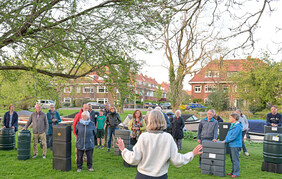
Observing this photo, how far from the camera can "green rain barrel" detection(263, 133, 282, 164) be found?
7.14 metres

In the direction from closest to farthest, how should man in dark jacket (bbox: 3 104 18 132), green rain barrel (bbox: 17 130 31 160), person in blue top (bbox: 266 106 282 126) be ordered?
green rain barrel (bbox: 17 130 31 160), man in dark jacket (bbox: 3 104 18 132), person in blue top (bbox: 266 106 282 126)

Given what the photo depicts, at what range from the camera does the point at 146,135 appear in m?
3.05

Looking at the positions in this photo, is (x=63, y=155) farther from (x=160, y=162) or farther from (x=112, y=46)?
(x=160, y=162)

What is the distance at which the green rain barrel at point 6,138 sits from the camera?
9.57 m

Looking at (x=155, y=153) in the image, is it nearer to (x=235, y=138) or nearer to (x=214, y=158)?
(x=235, y=138)

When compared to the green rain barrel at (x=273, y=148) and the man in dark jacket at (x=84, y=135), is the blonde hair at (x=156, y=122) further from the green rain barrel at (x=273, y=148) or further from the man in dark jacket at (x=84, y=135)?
the green rain barrel at (x=273, y=148)

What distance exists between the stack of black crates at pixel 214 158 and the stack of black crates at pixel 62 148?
13.2ft

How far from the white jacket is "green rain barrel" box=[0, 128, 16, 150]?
27.6 ft

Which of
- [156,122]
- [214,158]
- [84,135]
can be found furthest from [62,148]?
[156,122]

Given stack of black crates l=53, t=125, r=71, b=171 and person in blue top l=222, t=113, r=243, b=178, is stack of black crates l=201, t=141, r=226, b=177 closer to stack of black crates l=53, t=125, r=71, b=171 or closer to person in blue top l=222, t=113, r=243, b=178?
person in blue top l=222, t=113, r=243, b=178

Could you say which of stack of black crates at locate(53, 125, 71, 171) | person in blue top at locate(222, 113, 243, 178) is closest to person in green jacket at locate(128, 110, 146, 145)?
stack of black crates at locate(53, 125, 71, 171)

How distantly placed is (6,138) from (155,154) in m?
8.74

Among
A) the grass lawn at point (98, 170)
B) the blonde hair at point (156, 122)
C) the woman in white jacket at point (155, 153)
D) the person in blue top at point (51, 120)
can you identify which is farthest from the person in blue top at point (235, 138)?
the person in blue top at point (51, 120)

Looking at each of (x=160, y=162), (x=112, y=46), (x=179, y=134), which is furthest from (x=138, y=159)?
(x=179, y=134)
